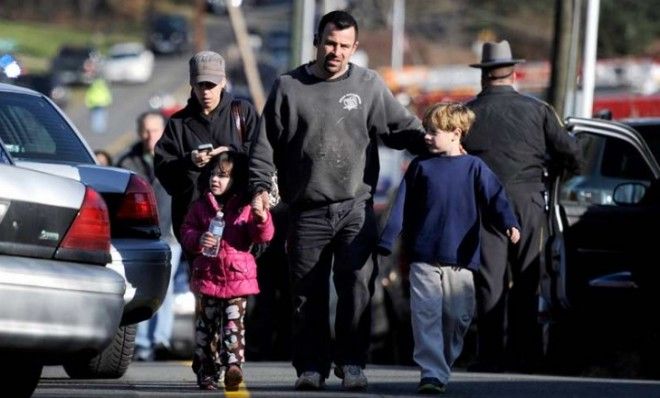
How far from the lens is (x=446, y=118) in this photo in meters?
9.84

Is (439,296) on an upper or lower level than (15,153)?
lower

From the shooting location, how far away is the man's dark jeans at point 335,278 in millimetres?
9719

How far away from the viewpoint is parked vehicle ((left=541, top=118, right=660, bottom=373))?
12.2 meters

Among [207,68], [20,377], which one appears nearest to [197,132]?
[207,68]

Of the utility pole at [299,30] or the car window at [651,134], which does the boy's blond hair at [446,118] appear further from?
the utility pole at [299,30]

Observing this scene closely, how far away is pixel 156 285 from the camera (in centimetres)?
968

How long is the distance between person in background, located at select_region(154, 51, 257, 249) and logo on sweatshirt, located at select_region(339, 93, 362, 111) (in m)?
0.64

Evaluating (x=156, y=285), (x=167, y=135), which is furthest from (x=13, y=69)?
(x=156, y=285)

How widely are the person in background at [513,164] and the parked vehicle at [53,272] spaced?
3732 millimetres

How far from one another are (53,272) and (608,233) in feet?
18.6

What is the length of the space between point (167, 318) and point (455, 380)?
13.4 ft

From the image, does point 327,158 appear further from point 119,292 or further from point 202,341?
point 119,292

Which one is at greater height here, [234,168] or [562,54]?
[562,54]

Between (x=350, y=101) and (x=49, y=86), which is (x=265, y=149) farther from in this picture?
(x=49, y=86)
